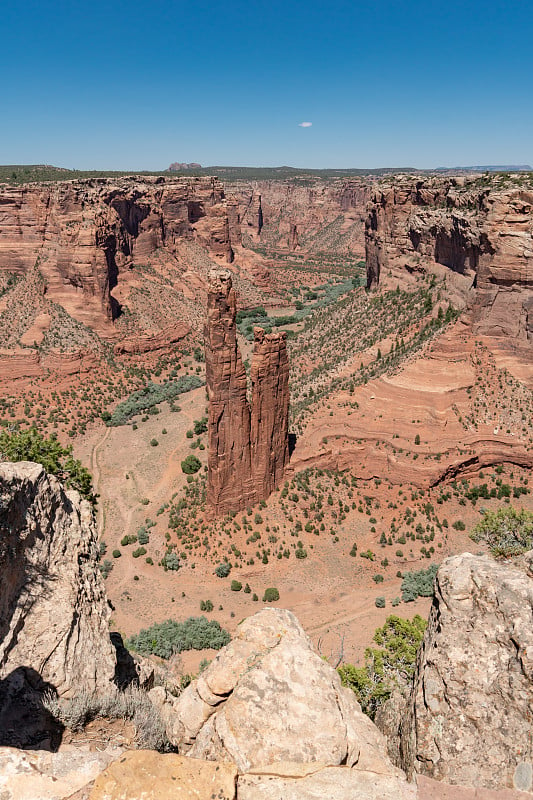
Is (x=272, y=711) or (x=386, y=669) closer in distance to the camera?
(x=272, y=711)

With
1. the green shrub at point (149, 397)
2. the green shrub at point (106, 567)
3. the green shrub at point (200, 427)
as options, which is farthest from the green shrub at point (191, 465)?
the green shrub at point (149, 397)

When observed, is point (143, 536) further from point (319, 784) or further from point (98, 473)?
point (319, 784)

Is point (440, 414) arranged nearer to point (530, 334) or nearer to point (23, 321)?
point (530, 334)

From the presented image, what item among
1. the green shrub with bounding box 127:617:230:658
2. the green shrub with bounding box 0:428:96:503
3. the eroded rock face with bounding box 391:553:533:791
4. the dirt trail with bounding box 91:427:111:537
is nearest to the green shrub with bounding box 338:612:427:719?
the eroded rock face with bounding box 391:553:533:791

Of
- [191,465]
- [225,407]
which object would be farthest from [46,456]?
[191,465]

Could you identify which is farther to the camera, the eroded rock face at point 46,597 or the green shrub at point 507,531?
the green shrub at point 507,531

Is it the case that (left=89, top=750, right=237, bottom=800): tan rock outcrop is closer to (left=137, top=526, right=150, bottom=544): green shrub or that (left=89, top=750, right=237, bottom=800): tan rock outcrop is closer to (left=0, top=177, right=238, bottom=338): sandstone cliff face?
(left=137, top=526, right=150, bottom=544): green shrub

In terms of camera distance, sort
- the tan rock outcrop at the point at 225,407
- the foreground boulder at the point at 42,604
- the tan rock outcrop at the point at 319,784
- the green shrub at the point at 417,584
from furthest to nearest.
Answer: the tan rock outcrop at the point at 225,407
the green shrub at the point at 417,584
the foreground boulder at the point at 42,604
the tan rock outcrop at the point at 319,784

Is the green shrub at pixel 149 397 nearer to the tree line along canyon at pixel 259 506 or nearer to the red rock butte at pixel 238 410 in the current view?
the tree line along canyon at pixel 259 506
